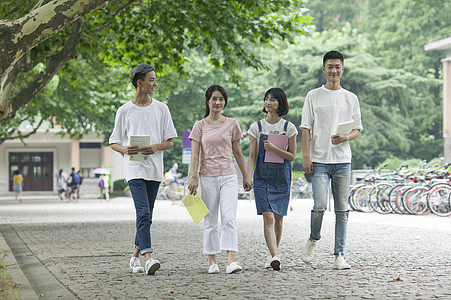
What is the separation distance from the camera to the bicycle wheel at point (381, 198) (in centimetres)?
2097

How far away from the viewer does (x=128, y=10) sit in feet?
64.1

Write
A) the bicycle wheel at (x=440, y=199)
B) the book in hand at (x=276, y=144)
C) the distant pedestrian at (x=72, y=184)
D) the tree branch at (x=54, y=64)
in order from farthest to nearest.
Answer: the distant pedestrian at (x=72, y=184)
the bicycle wheel at (x=440, y=199)
the tree branch at (x=54, y=64)
the book in hand at (x=276, y=144)

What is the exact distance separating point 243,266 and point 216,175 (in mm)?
1134

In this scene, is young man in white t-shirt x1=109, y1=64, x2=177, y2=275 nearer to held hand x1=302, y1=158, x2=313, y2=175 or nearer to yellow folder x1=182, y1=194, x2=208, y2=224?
yellow folder x1=182, y1=194, x2=208, y2=224

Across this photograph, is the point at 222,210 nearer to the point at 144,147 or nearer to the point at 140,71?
the point at 144,147

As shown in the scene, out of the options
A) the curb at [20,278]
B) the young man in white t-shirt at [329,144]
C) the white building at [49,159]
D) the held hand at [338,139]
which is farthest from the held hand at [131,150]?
the white building at [49,159]

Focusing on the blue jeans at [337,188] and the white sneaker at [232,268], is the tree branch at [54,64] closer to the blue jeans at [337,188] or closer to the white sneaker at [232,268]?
the blue jeans at [337,188]

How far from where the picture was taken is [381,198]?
21.2m

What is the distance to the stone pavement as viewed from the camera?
270 inches

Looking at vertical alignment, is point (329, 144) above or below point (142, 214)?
above

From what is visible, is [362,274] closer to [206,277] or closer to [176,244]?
[206,277]

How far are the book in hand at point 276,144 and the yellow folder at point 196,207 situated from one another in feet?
2.95

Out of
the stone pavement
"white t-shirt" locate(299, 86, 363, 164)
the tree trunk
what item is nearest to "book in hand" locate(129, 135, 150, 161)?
the stone pavement

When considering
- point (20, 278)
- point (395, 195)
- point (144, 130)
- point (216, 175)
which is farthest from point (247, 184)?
point (395, 195)
